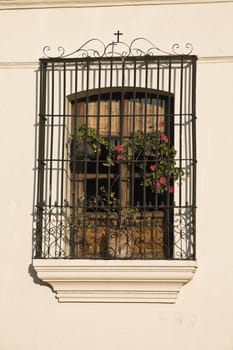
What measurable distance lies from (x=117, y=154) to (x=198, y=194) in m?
0.82

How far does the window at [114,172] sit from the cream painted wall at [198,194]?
12 centimetres

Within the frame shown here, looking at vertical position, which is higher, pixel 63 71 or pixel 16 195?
pixel 63 71

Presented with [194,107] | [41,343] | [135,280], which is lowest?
[41,343]

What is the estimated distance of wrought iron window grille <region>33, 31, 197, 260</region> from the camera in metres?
9.12

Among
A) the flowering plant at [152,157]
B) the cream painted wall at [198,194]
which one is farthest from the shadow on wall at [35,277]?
the flowering plant at [152,157]

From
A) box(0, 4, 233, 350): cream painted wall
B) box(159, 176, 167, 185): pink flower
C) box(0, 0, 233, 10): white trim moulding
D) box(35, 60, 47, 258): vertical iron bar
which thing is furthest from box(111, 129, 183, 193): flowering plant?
box(0, 0, 233, 10): white trim moulding

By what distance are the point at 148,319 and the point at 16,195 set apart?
5.33 feet

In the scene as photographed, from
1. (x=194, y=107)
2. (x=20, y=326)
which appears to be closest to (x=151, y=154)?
(x=194, y=107)

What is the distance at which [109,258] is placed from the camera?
29.6ft

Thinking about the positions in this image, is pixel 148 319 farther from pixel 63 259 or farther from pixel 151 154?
pixel 151 154

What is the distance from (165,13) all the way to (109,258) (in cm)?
225

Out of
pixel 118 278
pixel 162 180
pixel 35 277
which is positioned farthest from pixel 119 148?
pixel 35 277

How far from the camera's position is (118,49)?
9320 mm

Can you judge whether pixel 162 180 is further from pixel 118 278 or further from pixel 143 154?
pixel 118 278
